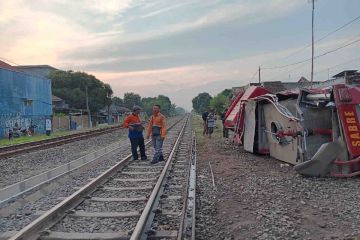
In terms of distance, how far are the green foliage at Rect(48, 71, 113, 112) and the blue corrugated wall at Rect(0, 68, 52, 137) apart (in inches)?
1176

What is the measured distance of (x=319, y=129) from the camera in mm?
11625

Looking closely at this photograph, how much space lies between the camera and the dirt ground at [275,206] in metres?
6.70

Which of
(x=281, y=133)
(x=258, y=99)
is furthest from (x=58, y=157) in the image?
(x=281, y=133)

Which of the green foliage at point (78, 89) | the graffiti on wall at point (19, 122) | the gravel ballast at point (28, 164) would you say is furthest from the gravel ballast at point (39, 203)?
the green foliage at point (78, 89)

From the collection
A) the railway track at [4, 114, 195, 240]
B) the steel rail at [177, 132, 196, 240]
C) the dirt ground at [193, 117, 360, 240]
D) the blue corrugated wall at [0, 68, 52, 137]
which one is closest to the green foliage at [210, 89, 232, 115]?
the blue corrugated wall at [0, 68, 52, 137]

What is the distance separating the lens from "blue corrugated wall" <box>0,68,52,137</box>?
4347 centimetres

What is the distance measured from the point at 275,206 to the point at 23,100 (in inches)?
1728

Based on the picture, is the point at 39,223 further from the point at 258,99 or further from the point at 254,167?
the point at 258,99

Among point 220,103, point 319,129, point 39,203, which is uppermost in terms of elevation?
point 220,103

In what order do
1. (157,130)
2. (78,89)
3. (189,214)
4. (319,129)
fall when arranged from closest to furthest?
(189,214), (319,129), (157,130), (78,89)

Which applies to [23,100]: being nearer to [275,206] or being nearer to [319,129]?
[319,129]

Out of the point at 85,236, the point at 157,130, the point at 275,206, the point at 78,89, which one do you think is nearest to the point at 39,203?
the point at 85,236

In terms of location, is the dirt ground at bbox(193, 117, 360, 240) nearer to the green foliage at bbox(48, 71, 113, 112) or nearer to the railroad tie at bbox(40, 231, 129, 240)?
the railroad tie at bbox(40, 231, 129, 240)

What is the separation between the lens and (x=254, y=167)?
13805mm
